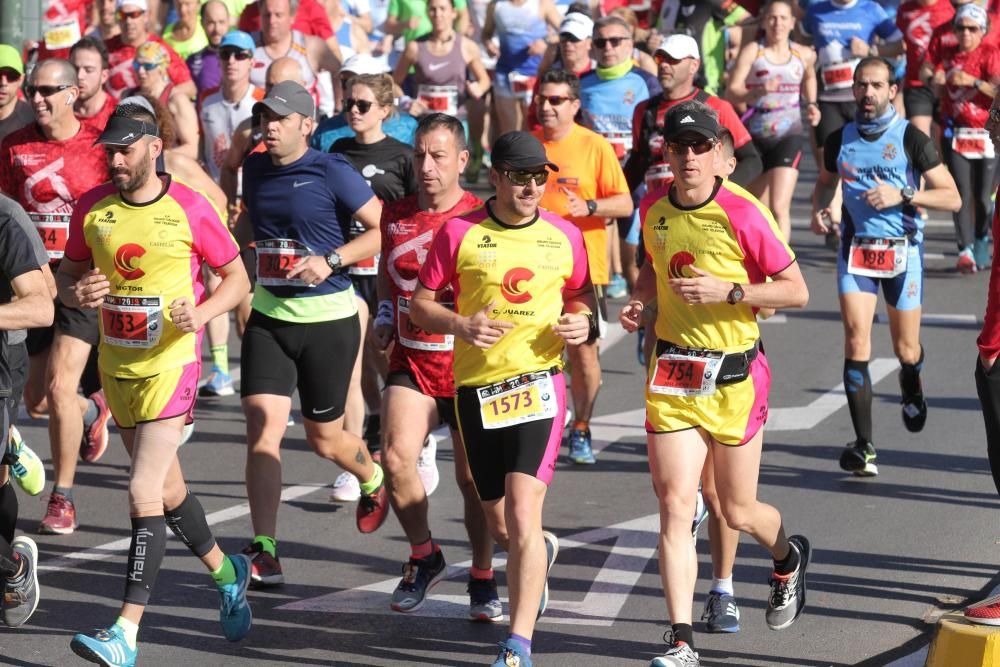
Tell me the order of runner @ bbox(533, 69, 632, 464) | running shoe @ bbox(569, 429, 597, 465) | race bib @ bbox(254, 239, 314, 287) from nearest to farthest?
race bib @ bbox(254, 239, 314, 287) < runner @ bbox(533, 69, 632, 464) < running shoe @ bbox(569, 429, 597, 465)

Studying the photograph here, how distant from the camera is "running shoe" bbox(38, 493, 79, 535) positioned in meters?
8.47

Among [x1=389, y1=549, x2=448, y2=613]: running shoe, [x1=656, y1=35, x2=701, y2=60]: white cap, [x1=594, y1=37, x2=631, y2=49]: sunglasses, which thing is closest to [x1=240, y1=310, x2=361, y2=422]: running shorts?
[x1=389, y1=549, x2=448, y2=613]: running shoe

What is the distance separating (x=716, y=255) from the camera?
257 inches

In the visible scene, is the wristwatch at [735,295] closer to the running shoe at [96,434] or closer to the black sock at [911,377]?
the black sock at [911,377]

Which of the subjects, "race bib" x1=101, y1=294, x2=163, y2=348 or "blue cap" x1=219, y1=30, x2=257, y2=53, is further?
"blue cap" x1=219, y1=30, x2=257, y2=53

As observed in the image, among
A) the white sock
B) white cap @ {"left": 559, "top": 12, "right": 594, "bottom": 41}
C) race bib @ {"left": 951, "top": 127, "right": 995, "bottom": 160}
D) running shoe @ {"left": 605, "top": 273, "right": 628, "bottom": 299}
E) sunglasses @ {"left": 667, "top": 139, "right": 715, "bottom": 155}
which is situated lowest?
running shoe @ {"left": 605, "top": 273, "right": 628, "bottom": 299}

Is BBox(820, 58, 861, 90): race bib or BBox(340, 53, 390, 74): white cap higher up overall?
BBox(340, 53, 390, 74): white cap

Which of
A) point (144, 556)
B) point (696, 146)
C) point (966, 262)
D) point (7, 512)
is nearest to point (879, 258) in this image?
point (696, 146)

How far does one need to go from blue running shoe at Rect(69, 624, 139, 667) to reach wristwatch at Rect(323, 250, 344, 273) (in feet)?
6.53

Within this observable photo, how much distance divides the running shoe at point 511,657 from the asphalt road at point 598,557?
1.81 feet

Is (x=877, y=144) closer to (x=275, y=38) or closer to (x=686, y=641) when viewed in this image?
(x=686, y=641)

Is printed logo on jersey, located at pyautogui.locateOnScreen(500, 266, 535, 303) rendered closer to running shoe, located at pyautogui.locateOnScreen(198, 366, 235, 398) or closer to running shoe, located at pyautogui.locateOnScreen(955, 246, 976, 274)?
running shoe, located at pyautogui.locateOnScreen(198, 366, 235, 398)

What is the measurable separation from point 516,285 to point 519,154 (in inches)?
18.8

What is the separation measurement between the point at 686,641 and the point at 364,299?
13.2 ft
